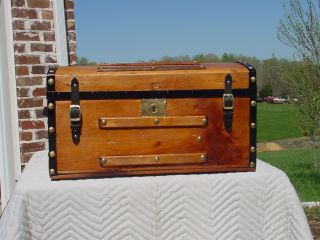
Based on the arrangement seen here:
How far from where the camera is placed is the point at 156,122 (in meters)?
2.05

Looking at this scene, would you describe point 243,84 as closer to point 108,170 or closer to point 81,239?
point 108,170

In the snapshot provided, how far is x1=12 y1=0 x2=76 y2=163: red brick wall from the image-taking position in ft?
12.3

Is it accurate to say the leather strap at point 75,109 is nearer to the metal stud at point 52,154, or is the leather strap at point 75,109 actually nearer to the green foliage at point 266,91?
the metal stud at point 52,154

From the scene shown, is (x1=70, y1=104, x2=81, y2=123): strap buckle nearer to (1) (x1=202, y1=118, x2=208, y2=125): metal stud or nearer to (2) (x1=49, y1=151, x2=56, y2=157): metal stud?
(2) (x1=49, y1=151, x2=56, y2=157): metal stud

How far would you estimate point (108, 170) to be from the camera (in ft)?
6.74

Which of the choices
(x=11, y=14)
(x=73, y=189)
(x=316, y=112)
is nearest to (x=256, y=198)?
(x=73, y=189)

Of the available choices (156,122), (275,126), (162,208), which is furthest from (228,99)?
(275,126)

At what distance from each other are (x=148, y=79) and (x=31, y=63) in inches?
78.4

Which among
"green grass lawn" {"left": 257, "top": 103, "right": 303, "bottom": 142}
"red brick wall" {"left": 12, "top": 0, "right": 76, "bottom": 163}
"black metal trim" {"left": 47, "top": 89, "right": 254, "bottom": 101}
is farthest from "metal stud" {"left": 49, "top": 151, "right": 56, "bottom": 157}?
"green grass lawn" {"left": 257, "top": 103, "right": 303, "bottom": 142}

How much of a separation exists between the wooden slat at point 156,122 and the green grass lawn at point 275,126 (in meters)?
19.4

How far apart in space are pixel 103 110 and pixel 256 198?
71cm

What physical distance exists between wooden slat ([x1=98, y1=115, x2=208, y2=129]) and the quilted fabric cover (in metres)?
0.21

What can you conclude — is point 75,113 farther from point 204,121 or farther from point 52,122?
point 204,121

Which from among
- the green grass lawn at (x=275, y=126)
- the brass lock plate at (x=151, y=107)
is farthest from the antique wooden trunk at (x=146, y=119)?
the green grass lawn at (x=275, y=126)
